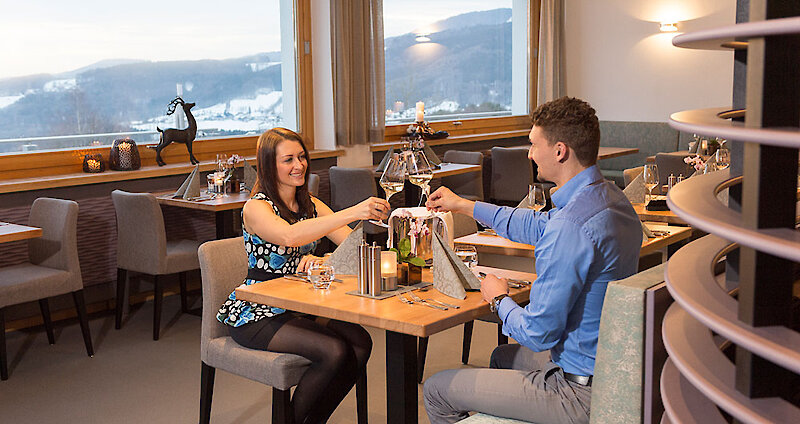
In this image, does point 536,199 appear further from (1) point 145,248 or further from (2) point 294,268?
(1) point 145,248

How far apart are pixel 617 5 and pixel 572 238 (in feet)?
26.4

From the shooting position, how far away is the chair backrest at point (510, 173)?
769 centimetres

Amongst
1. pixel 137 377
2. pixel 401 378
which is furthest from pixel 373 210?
pixel 137 377

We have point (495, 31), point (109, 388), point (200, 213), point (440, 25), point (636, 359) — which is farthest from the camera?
point (495, 31)

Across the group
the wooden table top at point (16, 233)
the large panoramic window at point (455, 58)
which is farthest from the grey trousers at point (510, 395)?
the large panoramic window at point (455, 58)

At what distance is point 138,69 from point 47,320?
2.08 metres

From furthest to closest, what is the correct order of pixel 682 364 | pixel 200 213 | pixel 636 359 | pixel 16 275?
pixel 200 213 → pixel 16 275 → pixel 636 359 → pixel 682 364

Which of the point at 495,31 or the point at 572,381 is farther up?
the point at 495,31

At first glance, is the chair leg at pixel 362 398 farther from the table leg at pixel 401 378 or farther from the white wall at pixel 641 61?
the white wall at pixel 641 61

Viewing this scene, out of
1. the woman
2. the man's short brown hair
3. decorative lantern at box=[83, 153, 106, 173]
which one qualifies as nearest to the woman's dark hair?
the woman

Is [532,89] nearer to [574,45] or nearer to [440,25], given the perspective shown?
[574,45]

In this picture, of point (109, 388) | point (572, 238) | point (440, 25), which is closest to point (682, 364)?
point (572, 238)

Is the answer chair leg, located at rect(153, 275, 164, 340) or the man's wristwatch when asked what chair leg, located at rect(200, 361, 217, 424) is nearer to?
the man's wristwatch

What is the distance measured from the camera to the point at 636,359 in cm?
189
